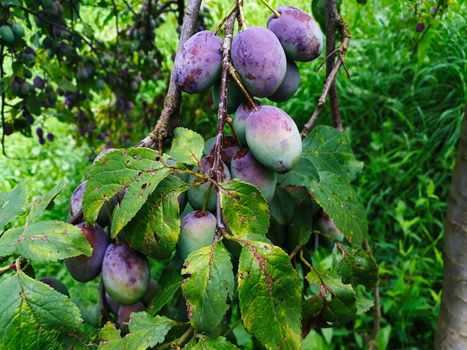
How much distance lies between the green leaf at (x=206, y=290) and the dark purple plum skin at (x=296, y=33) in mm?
338

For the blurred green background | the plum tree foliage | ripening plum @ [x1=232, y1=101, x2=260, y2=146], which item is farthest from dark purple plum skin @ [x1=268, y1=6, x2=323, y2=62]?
the blurred green background

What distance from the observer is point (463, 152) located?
97 cm

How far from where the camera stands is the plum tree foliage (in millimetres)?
496

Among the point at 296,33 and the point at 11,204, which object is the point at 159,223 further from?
the point at 296,33

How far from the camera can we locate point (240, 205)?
0.54 m

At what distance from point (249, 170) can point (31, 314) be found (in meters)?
0.29

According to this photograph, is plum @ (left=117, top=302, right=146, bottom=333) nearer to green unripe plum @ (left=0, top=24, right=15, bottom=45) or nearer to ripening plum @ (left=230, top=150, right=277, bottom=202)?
ripening plum @ (left=230, top=150, right=277, bottom=202)

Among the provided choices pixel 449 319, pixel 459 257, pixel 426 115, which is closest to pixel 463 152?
pixel 459 257

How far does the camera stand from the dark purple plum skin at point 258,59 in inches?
24.2

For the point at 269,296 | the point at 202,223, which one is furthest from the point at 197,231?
the point at 269,296

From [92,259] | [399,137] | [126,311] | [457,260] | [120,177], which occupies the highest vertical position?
[120,177]

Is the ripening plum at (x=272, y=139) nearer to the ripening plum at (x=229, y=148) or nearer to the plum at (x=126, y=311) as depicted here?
the ripening plum at (x=229, y=148)

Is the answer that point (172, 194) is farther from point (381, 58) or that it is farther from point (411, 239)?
point (381, 58)

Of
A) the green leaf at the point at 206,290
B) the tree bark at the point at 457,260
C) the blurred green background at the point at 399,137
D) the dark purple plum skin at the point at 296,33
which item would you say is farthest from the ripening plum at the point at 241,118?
the blurred green background at the point at 399,137
